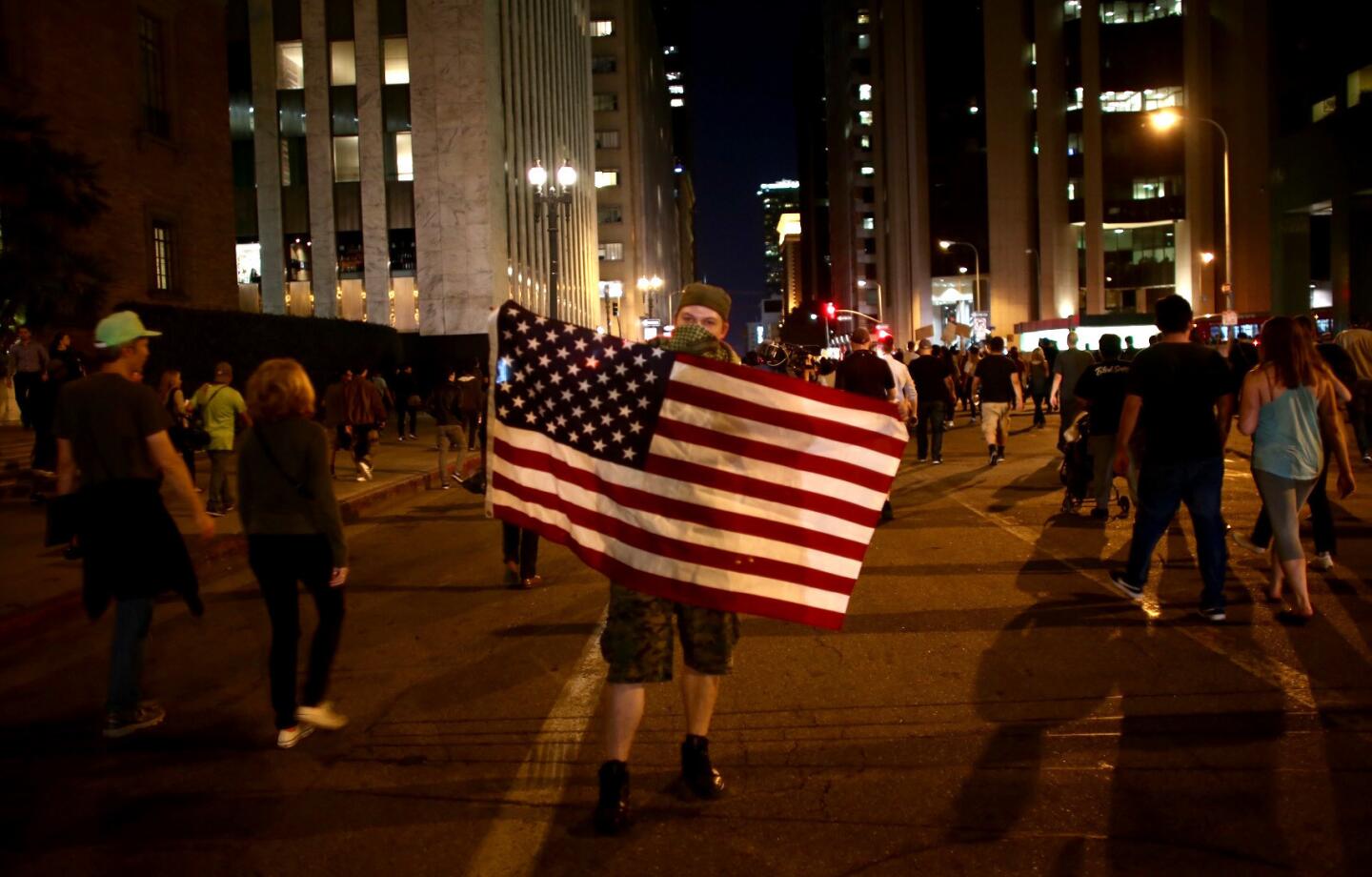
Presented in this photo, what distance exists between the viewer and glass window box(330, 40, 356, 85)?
43594 millimetres

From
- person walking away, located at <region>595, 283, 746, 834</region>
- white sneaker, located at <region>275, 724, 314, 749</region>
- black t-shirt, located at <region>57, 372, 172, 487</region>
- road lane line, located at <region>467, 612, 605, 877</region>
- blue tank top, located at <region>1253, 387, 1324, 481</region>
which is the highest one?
black t-shirt, located at <region>57, 372, 172, 487</region>

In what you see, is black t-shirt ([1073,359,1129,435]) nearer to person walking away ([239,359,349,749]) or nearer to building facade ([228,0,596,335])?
person walking away ([239,359,349,749])

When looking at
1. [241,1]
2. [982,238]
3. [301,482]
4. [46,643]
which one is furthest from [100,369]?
[982,238]

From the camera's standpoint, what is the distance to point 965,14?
3440 inches

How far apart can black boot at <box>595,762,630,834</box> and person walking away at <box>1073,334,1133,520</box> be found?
7.52 metres

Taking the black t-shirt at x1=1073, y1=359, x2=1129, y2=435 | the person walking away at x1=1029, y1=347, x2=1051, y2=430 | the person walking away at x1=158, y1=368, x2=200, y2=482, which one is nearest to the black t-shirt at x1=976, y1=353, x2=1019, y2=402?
the black t-shirt at x1=1073, y1=359, x2=1129, y2=435

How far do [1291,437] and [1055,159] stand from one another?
7276 cm

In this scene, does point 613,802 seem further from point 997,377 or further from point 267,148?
point 267,148

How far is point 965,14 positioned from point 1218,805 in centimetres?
9246

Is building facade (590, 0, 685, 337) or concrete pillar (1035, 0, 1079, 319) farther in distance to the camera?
building facade (590, 0, 685, 337)

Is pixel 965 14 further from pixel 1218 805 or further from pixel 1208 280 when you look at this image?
pixel 1218 805

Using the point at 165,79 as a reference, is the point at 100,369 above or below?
below

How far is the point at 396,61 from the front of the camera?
142ft

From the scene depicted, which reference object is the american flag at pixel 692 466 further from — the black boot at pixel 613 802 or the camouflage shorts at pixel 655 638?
the black boot at pixel 613 802
